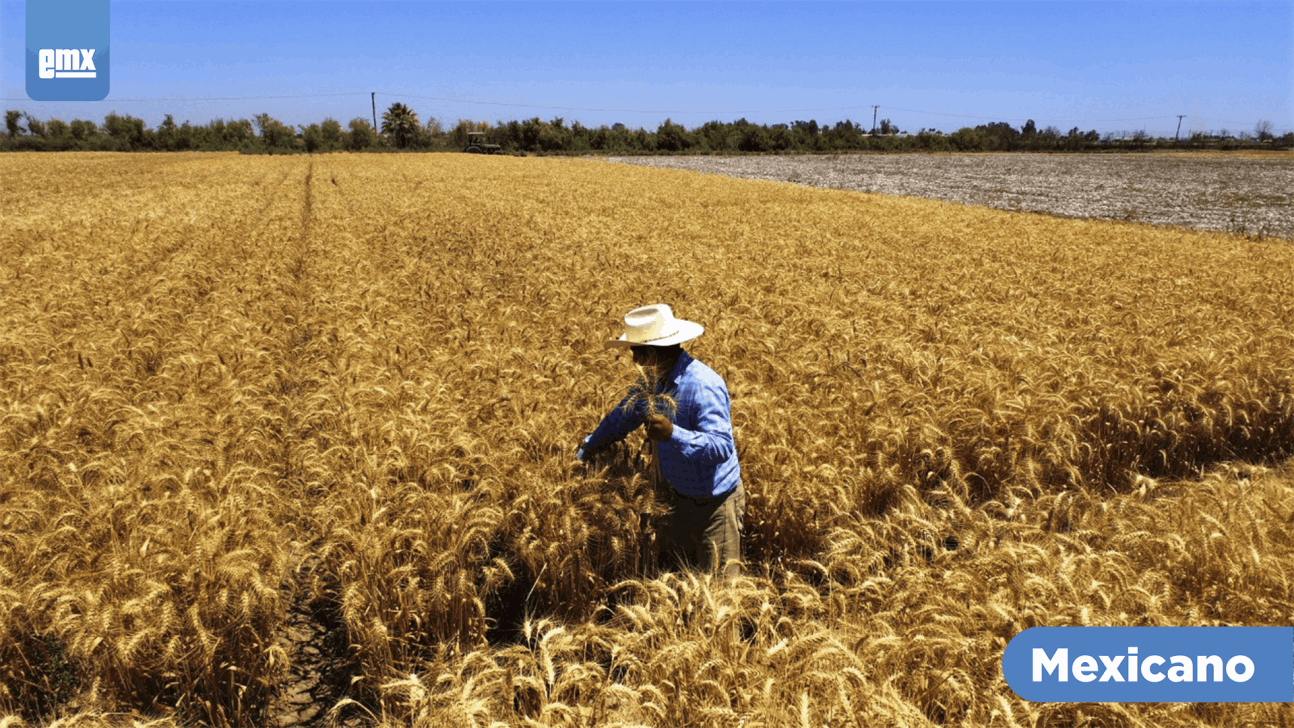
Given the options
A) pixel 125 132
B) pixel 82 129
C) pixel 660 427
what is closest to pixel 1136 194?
pixel 660 427

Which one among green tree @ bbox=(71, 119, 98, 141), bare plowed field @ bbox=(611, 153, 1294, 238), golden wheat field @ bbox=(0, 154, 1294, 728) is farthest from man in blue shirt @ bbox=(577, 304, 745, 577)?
green tree @ bbox=(71, 119, 98, 141)

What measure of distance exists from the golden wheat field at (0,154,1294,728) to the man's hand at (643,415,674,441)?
2.24 feet

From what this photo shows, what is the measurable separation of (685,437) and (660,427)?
0.20 meters

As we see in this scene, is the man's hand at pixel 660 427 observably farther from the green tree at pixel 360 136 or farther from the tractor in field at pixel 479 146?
the green tree at pixel 360 136

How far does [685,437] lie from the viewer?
144 inches

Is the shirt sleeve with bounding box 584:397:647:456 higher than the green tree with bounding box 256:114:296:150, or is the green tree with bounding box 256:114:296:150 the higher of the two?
the green tree with bounding box 256:114:296:150

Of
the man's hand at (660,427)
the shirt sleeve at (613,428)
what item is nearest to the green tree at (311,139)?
the shirt sleeve at (613,428)

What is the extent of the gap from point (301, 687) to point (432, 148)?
9465 centimetres

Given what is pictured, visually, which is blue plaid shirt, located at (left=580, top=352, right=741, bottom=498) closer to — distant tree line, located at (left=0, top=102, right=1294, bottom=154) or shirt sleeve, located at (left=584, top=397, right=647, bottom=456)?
shirt sleeve, located at (left=584, top=397, right=647, bottom=456)

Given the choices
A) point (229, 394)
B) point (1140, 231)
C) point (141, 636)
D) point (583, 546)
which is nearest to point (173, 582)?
point (141, 636)

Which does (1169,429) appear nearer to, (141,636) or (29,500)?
(141,636)

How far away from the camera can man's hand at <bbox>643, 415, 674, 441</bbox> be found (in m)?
3.52

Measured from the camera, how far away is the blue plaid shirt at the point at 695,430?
151 inches

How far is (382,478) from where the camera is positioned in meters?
4.07
